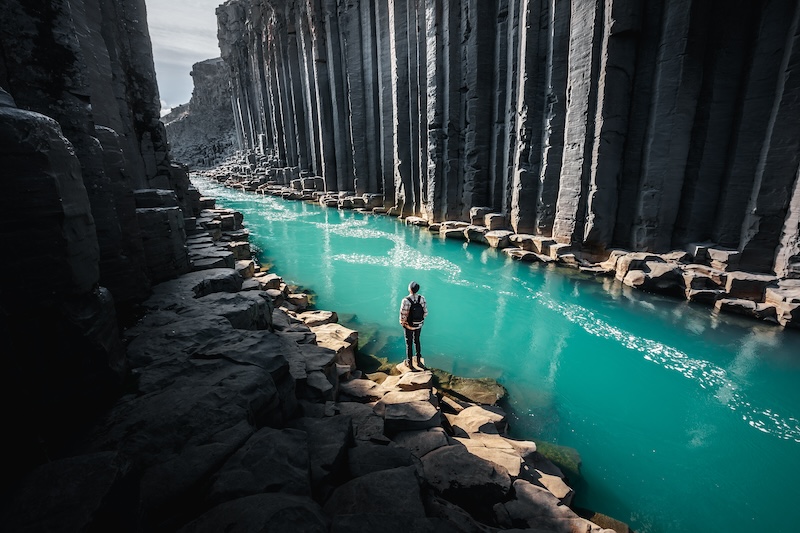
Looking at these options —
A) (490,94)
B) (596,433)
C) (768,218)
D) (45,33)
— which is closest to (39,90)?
(45,33)

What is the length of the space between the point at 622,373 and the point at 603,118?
315 inches

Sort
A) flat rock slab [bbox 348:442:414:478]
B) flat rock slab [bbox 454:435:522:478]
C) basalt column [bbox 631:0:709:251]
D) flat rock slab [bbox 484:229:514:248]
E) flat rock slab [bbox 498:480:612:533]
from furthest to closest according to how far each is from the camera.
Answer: flat rock slab [bbox 484:229:514:248] < basalt column [bbox 631:0:709:251] < flat rock slab [bbox 454:435:522:478] < flat rock slab [bbox 498:480:612:533] < flat rock slab [bbox 348:442:414:478]

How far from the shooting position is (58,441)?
248 cm

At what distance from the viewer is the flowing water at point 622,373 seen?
14.3 ft

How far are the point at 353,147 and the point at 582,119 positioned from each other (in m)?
16.9

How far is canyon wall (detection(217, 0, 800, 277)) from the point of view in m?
8.90

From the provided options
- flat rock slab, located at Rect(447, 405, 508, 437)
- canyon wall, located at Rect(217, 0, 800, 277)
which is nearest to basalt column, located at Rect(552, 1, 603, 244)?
canyon wall, located at Rect(217, 0, 800, 277)

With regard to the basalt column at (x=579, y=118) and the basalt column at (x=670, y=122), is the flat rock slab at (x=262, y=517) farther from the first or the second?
the basalt column at (x=579, y=118)

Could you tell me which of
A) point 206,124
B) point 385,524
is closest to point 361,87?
point 385,524

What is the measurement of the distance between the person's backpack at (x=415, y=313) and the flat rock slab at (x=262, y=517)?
4291 millimetres

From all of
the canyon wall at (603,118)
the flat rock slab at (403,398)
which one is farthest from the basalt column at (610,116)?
the flat rock slab at (403,398)

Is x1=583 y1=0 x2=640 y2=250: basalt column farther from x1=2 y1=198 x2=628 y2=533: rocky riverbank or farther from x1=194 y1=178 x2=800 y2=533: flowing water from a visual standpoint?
x1=2 y1=198 x2=628 y2=533: rocky riverbank

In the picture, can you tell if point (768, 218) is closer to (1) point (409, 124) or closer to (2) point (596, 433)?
(2) point (596, 433)

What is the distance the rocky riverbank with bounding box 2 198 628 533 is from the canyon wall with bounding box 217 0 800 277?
870 centimetres
